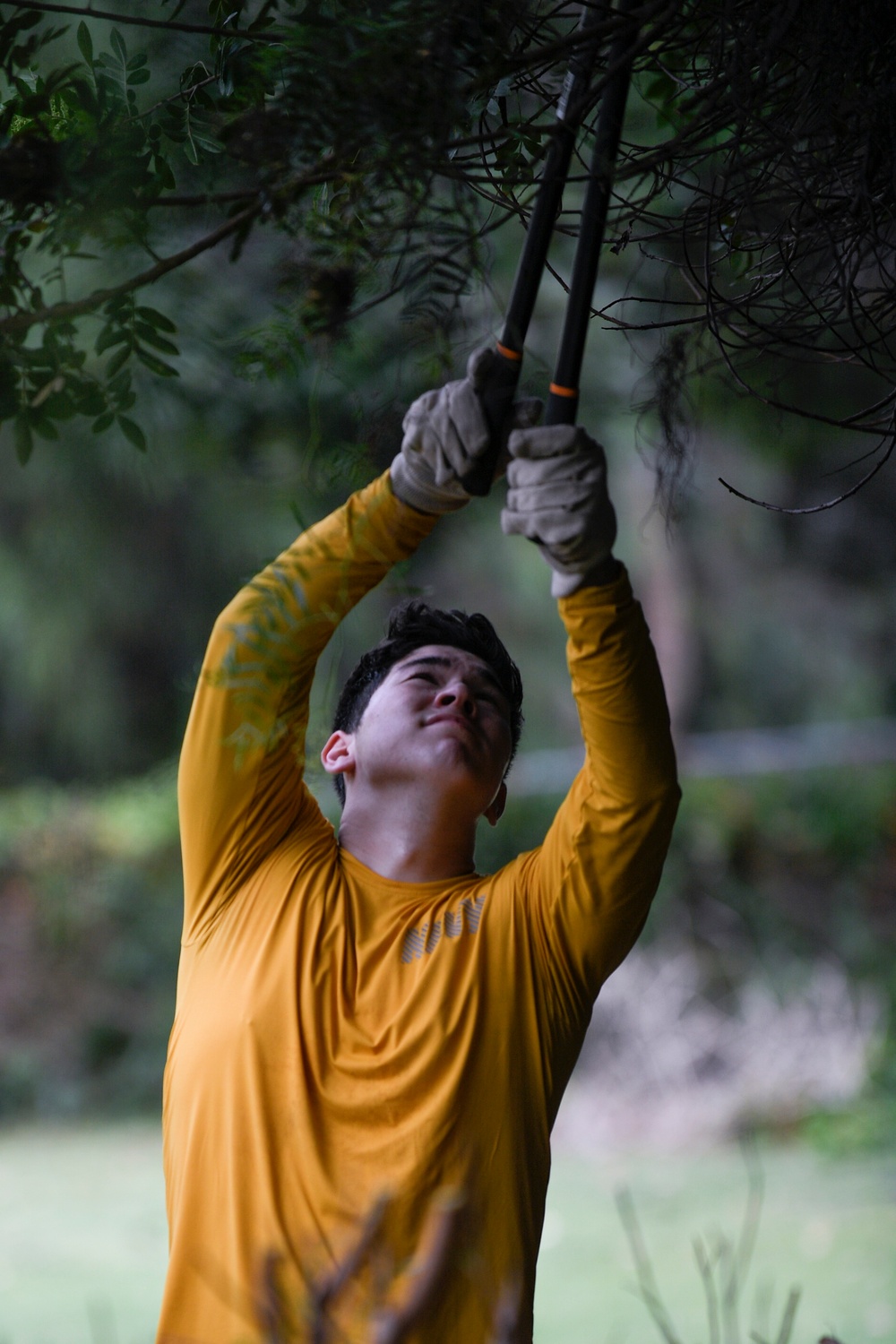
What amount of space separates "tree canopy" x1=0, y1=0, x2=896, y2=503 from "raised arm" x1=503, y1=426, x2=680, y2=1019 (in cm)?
15

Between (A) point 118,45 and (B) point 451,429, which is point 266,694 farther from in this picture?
(A) point 118,45

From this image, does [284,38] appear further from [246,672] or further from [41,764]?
[41,764]

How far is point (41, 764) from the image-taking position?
25.0 feet

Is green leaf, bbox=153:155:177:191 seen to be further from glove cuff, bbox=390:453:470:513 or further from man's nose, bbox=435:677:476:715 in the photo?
man's nose, bbox=435:677:476:715

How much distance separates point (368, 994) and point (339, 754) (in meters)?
0.39

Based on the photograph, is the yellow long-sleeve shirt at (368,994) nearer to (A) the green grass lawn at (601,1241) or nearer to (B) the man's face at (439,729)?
(B) the man's face at (439,729)

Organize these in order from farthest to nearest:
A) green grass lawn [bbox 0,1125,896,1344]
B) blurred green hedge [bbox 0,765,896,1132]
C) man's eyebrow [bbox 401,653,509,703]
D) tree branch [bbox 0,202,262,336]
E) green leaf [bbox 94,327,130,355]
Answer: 1. blurred green hedge [bbox 0,765,896,1132]
2. green grass lawn [bbox 0,1125,896,1344]
3. man's eyebrow [bbox 401,653,509,703]
4. green leaf [bbox 94,327,130,355]
5. tree branch [bbox 0,202,262,336]

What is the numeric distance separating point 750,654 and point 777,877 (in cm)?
522

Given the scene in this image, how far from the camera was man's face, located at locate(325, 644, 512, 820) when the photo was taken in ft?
5.32

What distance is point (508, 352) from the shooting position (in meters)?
1.12

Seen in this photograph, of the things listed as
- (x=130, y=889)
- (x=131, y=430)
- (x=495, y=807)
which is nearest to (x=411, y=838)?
(x=495, y=807)

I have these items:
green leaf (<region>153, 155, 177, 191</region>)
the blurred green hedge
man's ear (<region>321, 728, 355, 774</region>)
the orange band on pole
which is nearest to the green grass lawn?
the blurred green hedge

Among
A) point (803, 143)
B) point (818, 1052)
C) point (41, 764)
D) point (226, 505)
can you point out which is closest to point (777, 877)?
point (818, 1052)

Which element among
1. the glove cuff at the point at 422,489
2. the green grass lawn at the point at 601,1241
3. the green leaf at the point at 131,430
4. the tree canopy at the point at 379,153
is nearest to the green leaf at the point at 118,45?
the tree canopy at the point at 379,153
